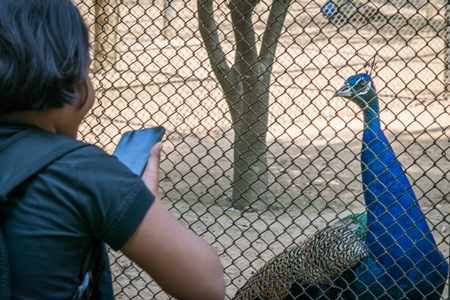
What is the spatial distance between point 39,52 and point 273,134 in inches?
248

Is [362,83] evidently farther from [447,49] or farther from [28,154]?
[447,49]

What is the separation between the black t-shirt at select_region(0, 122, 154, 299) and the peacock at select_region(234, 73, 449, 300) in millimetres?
2099

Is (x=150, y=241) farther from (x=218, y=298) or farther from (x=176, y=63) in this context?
(x=176, y=63)

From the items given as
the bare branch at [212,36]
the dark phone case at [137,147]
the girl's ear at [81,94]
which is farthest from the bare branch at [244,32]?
the girl's ear at [81,94]

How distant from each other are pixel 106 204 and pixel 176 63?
9264 mm

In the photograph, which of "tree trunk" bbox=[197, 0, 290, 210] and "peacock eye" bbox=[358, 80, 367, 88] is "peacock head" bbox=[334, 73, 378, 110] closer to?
"peacock eye" bbox=[358, 80, 367, 88]

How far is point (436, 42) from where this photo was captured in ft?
38.8

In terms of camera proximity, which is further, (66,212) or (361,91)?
(361,91)

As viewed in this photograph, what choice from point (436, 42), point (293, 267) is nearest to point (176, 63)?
point (436, 42)

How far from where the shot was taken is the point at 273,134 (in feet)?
24.5

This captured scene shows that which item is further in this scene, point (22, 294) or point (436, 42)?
point (436, 42)

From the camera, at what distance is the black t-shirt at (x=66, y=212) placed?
1.19 meters

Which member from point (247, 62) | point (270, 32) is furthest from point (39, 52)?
point (270, 32)

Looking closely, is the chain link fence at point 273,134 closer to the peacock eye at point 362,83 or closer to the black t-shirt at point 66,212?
the peacock eye at point 362,83
